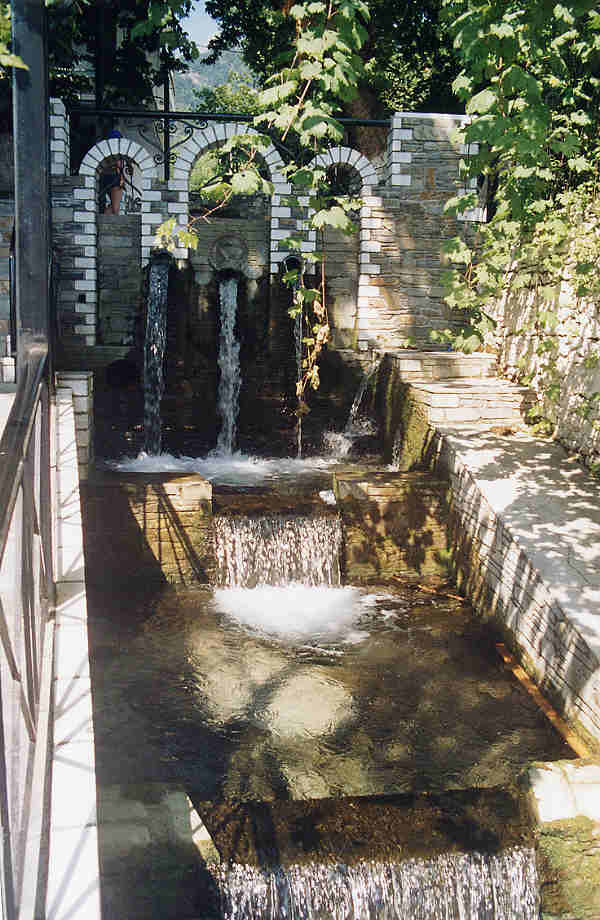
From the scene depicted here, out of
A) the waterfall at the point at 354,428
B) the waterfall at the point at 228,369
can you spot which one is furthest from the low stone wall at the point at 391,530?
the waterfall at the point at 228,369

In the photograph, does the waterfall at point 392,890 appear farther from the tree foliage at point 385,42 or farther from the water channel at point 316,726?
the tree foliage at point 385,42

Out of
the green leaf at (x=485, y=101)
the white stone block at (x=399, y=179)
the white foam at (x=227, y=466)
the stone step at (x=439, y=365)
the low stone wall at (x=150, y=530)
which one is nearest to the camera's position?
the green leaf at (x=485, y=101)

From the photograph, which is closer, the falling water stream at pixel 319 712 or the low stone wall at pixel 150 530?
the falling water stream at pixel 319 712

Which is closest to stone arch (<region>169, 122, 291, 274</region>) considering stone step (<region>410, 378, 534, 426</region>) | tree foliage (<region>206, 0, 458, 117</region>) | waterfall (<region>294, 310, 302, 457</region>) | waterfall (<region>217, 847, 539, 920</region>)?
waterfall (<region>294, 310, 302, 457</region>)

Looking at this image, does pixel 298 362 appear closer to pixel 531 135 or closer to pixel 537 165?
pixel 537 165

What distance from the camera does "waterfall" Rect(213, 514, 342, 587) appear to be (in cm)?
714

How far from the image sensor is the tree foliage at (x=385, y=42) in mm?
13727

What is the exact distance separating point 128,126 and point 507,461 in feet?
48.9

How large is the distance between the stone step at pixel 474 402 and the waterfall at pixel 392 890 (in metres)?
5.19

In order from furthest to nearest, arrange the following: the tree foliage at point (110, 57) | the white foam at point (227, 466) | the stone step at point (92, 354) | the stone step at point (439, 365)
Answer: the tree foliage at point (110, 57), the stone step at point (92, 354), the stone step at point (439, 365), the white foam at point (227, 466)

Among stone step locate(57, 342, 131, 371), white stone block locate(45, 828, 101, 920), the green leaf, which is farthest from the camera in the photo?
stone step locate(57, 342, 131, 371)

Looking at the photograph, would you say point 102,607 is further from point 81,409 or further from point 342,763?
point 342,763

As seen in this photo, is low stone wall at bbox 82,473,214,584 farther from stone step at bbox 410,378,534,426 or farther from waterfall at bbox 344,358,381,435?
waterfall at bbox 344,358,381,435

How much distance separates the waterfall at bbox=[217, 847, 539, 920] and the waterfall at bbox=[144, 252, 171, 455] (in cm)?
682
